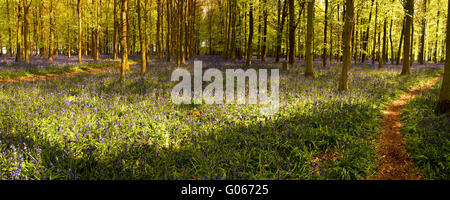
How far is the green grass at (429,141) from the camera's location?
14.2 feet

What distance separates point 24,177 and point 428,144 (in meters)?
7.45

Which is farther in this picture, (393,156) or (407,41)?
(407,41)

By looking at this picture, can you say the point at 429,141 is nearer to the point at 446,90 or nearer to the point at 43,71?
the point at 446,90

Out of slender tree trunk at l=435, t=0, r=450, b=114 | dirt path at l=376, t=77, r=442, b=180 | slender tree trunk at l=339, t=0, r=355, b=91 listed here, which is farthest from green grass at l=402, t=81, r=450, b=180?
slender tree trunk at l=339, t=0, r=355, b=91

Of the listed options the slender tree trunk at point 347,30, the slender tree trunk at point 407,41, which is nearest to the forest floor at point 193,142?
the slender tree trunk at point 347,30

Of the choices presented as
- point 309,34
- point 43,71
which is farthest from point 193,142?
point 43,71

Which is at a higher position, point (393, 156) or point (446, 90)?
point (446, 90)

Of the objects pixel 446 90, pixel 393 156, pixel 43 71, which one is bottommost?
pixel 393 156

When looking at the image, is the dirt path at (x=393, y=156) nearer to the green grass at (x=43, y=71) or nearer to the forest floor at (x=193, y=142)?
the forest floor at (x=193, y=142)

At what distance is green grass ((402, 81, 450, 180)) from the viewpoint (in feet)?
14.2

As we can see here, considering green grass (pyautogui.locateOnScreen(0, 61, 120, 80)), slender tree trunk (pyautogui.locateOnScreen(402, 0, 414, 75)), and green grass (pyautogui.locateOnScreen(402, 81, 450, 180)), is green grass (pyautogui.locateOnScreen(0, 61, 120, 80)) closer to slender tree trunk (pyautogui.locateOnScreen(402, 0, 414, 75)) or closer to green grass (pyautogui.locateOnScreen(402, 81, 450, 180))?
green grass (pyautogui.locateOnScreen(402, 81, 450, 180))

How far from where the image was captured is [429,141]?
5.14 metres

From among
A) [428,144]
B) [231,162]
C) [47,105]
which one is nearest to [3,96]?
[47,105]
